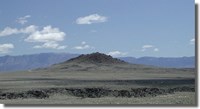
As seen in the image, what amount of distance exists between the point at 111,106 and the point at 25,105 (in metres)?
1.57

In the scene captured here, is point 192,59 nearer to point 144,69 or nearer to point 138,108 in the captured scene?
point 138,108

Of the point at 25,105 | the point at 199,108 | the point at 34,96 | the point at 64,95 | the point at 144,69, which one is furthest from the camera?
the point at 144,69

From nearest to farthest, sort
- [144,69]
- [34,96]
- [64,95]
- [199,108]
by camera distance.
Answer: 1. [199,108]
2. [34,96]
3. [64,95]
4. [144,69]

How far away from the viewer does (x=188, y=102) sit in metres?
8.02

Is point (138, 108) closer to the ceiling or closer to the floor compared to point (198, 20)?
closer to the floor

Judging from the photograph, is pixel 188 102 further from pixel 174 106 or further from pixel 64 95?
pixel 64 95

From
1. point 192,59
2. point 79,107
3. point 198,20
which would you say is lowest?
point 79,107

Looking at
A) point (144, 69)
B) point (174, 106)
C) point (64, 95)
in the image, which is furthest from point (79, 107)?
point (144, 69)

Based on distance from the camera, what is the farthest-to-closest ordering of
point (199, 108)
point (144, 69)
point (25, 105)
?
point (144, 69), point (25, 105), point (199, 108)

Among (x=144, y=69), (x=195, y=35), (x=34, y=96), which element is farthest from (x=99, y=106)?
(x=144, y=69)

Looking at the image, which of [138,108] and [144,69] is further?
[144,69]

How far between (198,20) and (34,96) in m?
4.83

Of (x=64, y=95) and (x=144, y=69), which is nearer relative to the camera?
(x=64, y=95)

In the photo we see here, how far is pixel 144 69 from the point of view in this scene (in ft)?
94.6
